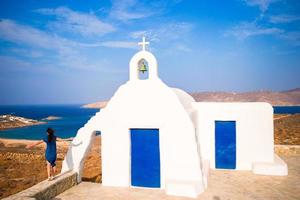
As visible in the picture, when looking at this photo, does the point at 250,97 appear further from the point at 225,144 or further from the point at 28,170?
the point at 225,144

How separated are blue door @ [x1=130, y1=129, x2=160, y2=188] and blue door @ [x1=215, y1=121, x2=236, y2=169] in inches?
137

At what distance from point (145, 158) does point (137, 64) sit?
3.20 metres

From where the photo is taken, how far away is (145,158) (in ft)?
28.7

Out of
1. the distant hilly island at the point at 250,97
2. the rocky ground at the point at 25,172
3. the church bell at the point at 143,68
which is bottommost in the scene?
the rocky ground at the point at 25,172

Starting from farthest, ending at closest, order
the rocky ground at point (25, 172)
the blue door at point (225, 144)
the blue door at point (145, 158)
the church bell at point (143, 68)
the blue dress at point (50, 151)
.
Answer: the rocky ground at point (25, 172), the blue door at point (225, 144), the church bell at point (143, 68), the blue door at point (145, 158), the blue dress at point (50, 151)

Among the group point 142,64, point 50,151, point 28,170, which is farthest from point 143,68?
point 28,170

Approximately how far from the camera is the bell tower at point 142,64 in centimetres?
927

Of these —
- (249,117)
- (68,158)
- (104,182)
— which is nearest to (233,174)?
(249,117)

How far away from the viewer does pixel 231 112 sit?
36.0ft

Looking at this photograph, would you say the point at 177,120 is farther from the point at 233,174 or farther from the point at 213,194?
the point at 233,174

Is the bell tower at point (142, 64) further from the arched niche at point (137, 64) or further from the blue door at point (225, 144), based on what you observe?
the blue door at point (225, 144)

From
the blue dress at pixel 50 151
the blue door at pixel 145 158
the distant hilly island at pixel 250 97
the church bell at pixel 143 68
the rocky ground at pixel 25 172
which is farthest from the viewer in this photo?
the distant hilly island at pixel 250 97

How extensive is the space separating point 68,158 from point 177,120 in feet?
13.2

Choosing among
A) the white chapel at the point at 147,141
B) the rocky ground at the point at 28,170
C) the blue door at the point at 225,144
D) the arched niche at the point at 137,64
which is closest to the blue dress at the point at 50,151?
the white chapel at the point at 147,141
